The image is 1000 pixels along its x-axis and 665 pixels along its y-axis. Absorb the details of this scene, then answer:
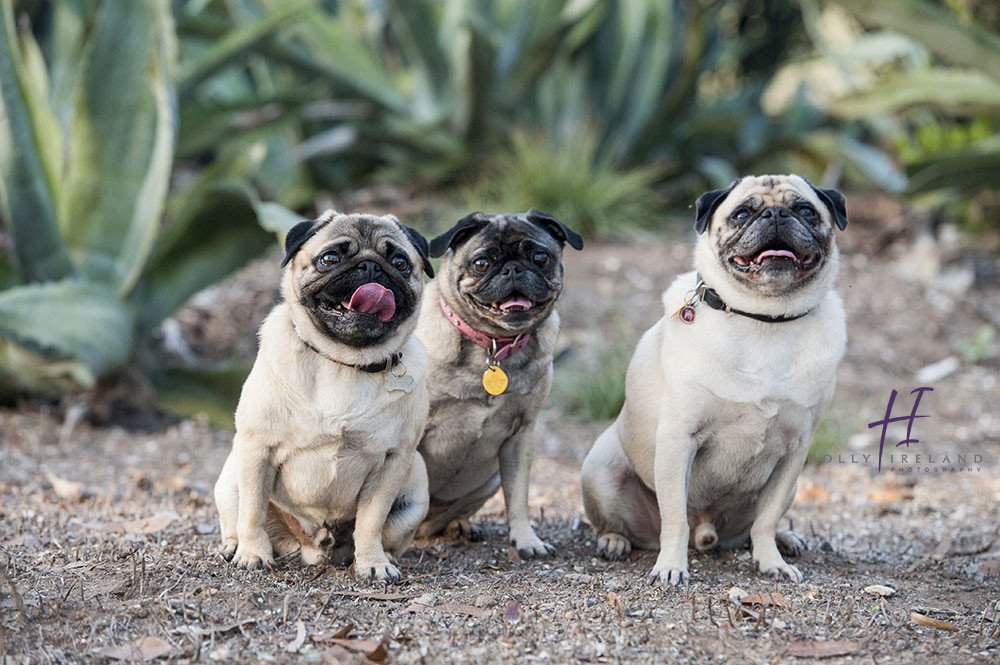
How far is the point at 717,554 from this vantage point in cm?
388

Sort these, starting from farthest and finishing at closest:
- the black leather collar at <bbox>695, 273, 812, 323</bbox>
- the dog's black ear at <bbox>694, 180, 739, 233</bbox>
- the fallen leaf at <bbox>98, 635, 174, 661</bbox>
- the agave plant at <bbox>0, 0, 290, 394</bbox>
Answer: the agave plant at <bbox>0, 0, 290, 394</bbox>, the dog's black ear at <bbox>694, 180, 739, 233</bbox>, the black leather collar at <bbox>695, 273, 812, 323</bbox>, the fallen leaf at <bbox>98, 635, 174, 661</bbox>

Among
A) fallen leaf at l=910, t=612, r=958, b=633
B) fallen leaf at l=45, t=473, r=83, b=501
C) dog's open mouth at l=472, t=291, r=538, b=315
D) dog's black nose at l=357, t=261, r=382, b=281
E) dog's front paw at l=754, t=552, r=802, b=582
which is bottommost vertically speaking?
fallen leaf at l=45, t=473, r=83, b=501

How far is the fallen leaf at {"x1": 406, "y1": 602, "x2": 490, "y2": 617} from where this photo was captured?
2949 mm

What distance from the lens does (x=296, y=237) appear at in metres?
3.20

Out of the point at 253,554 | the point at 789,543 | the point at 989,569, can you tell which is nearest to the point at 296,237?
the point at 253,554

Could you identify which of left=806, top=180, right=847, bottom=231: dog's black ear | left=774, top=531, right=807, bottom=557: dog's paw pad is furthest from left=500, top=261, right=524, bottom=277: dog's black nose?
left=774, top=531, right=807, bottom=557: dog's paw pad

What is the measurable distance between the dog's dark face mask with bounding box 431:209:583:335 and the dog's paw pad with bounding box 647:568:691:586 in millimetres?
967

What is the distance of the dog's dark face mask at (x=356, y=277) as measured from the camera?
3078 mm

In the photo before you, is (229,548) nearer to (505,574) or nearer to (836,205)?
(505,574)

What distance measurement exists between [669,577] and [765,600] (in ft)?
1.10

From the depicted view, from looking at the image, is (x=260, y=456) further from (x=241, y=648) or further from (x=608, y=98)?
(x=608, y=98)

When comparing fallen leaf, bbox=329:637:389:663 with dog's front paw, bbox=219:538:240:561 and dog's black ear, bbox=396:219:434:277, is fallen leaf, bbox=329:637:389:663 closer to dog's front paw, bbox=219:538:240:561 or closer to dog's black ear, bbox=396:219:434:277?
dog's front paw, bbox=219:538:240:561

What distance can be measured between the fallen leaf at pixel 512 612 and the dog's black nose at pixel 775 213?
58.5 inches

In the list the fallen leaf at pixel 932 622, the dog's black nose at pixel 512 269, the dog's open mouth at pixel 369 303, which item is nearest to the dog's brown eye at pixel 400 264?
the dog's open mouth at pixel 369 303
